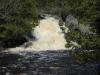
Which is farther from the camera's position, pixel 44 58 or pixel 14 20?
pixel 14 20

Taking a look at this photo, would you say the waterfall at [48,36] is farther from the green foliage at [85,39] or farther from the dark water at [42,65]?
the green foliage at [85,39]

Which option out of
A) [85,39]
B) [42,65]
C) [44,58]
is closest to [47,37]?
[44,58]

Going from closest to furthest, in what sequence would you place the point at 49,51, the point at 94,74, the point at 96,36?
1. the point at 96,36
2. the point at 94,74
3. the point at 49,51

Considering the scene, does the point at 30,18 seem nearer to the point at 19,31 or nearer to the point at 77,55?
the point at 19,31

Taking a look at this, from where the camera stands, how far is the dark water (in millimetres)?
24081

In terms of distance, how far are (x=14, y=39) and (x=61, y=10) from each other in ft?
43.8

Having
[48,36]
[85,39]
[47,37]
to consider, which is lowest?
[85,39]

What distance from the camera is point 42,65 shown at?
89.1 ft

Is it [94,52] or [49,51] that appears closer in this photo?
[94,52]

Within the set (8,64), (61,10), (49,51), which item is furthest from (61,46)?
(61,10)

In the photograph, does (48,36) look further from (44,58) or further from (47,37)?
(44,58)

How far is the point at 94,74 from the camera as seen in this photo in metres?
22.3

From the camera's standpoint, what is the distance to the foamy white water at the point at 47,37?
37312mm

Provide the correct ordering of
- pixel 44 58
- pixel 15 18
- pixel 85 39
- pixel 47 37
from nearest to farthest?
pixel 85 39
pixel 44 58
pixel 15 18
pixel 47 37
